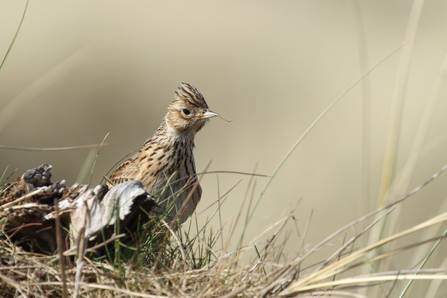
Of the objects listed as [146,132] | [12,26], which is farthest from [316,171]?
[12,26]

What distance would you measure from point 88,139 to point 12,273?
43.7ft

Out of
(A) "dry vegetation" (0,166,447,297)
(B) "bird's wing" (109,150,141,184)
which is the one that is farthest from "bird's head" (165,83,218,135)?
(A) "dry vegetation" (0,166,447,297)

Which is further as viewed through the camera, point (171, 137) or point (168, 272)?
point (171, 137)

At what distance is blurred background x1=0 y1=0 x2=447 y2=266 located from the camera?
1422 cm

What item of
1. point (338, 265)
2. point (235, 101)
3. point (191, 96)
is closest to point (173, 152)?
point (191, 96)

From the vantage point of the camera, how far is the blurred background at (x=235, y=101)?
14.2 meters

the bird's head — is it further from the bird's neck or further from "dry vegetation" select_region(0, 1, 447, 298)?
"dry vegetation" select_region(0, 1, 447, 298)

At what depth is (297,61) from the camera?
1742 centimetres

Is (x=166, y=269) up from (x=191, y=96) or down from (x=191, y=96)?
down

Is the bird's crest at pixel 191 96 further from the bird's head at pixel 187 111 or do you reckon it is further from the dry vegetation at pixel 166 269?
the dry vegetation at pixel 166 269

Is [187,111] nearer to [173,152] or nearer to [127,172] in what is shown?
Answer: [173,152]

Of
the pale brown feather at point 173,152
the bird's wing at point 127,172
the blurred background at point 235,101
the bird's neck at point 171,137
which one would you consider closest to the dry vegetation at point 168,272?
the pale brown feather at point 173,152

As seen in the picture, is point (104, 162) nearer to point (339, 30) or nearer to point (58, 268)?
point (339, 30)

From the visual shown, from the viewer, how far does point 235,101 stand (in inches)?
627
